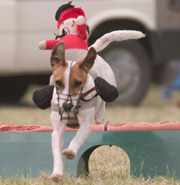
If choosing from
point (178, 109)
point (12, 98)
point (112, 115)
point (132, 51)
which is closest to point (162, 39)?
point (132, 51)

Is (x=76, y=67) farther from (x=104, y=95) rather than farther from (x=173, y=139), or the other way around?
(x=173, y=139)

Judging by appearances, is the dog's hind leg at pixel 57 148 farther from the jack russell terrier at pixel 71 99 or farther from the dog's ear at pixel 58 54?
the dog's ear at pixel 58 54

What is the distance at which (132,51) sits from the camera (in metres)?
7.65

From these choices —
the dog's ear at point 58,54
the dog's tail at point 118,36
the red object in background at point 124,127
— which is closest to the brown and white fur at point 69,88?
the dog's ear at point 58,54

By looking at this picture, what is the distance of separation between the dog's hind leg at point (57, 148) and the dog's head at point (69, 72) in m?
0.20

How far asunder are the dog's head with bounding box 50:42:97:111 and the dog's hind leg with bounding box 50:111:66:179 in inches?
7.8

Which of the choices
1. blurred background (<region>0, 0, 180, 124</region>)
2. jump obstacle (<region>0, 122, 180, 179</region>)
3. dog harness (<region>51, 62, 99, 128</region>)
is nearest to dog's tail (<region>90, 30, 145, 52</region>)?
dog harness (<region>51, 62, 99, 128</region>)

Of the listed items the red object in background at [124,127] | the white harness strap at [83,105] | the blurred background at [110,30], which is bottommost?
the red object in background at [124,127]

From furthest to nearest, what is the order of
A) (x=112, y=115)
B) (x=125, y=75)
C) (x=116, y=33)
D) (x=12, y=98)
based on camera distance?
(x=12, y=98), (x=125, y=75), (x=112, y=115), (x=116, y=33)

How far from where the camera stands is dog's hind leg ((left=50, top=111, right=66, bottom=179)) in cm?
284

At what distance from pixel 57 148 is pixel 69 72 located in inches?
15.1

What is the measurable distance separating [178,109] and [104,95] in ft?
16.5

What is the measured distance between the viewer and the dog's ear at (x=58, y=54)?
2779 mm

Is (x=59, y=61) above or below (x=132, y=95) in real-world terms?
below
